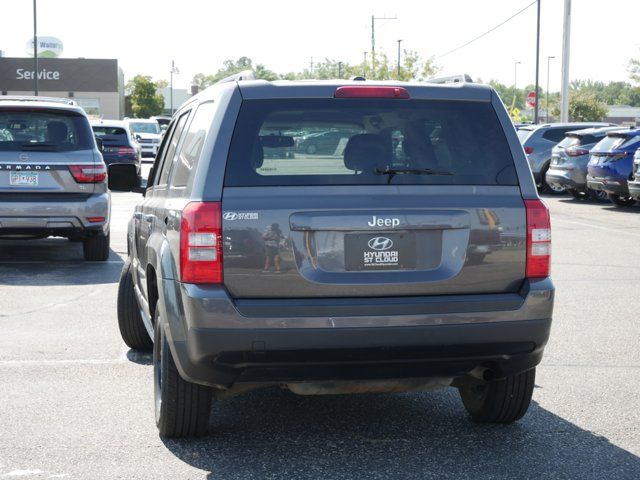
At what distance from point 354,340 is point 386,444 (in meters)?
0.88

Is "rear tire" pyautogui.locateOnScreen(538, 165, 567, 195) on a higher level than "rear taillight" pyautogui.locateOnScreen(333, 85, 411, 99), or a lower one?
lower

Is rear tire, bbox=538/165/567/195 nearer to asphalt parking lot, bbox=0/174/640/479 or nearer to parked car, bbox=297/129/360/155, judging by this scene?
asphalt parking lot, bbox=0/174/640/479

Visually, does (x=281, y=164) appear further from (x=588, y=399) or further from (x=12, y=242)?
(x=12, y=242)

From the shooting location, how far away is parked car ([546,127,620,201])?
2325cm

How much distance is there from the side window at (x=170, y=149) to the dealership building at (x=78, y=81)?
76478mm

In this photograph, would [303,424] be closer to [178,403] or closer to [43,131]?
[178,403]

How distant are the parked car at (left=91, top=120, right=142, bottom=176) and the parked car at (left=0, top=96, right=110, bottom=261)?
15.9 metres

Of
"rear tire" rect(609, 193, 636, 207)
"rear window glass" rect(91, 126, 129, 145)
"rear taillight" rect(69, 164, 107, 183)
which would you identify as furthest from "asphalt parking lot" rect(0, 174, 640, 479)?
"rear window glass" rect(91, 126, 129, 145)

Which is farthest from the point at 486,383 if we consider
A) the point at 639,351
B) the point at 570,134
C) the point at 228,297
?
the point at 570,134

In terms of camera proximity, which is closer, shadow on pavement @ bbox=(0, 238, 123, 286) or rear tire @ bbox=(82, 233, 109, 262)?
shadow on pavement @ bbox=(0, 238, 123, 286)

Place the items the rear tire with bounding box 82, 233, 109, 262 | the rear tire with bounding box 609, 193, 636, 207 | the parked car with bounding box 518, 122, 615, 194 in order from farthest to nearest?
the parked car with bounding box 518, 122, 615, 194 < the rear tire with bounding box 609, 193, 636, 207 < the rear tire with bounding box 82, 233, 109, 262

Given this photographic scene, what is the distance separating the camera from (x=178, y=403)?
199 inches

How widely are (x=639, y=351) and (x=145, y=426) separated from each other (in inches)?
151

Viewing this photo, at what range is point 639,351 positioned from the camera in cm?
750
